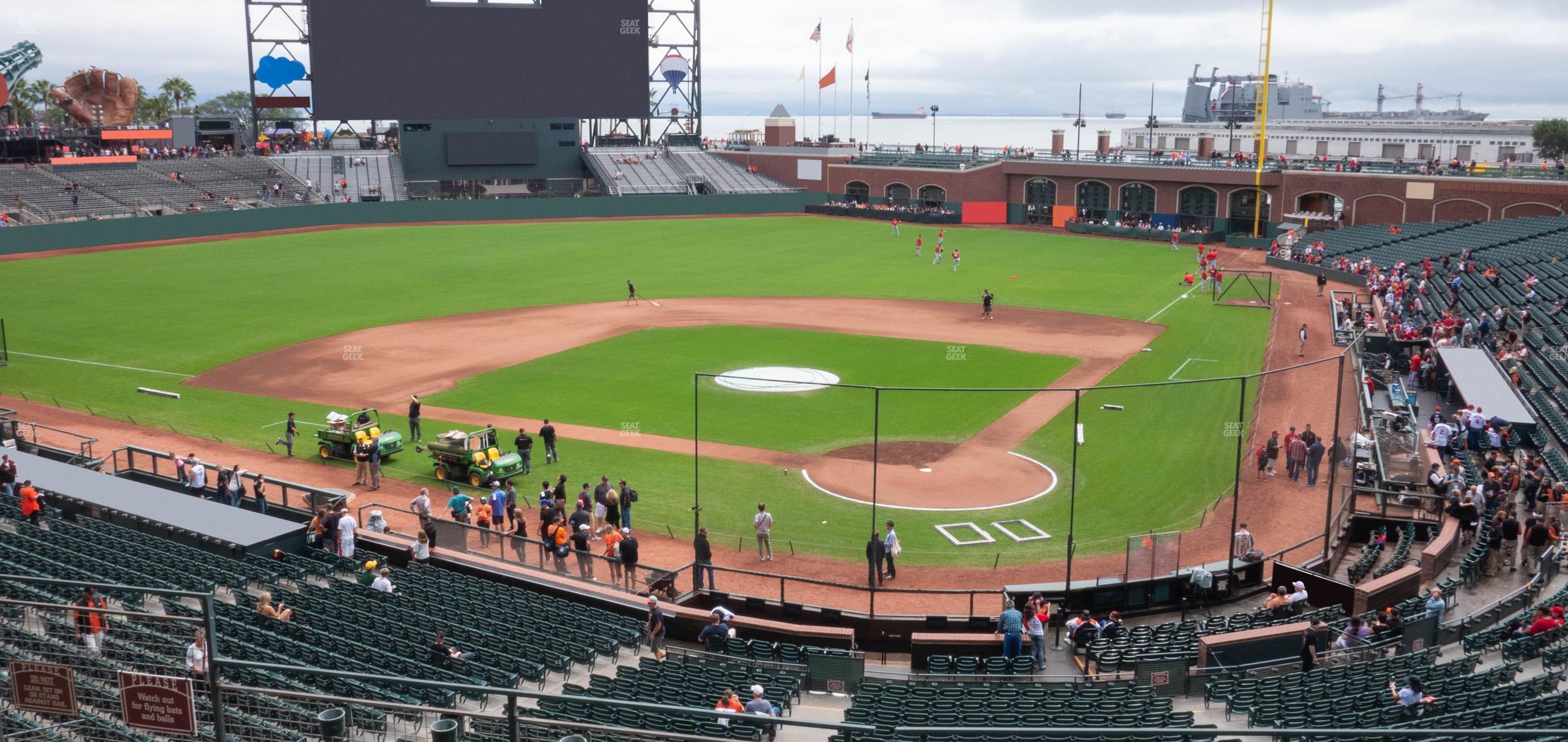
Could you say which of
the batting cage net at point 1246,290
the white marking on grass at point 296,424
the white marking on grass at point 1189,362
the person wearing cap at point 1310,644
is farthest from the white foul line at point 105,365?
the batting cage net at point 1246,290

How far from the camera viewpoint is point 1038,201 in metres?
86.6

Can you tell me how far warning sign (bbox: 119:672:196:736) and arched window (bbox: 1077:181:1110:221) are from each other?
80991 millimetres

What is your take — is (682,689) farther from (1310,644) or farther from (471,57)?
(471,57)

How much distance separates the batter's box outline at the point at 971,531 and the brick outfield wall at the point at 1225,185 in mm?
53484

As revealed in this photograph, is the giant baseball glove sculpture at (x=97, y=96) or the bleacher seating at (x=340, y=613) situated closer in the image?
the bleacher seating at (x=340, y=613)

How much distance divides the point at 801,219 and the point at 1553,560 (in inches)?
2820

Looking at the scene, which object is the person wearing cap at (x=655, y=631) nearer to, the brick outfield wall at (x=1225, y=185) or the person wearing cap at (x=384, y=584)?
the person wearing cap at (x=384, y=584)

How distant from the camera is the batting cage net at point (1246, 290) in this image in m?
51.8

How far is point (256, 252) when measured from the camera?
218 ft

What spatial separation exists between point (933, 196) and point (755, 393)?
59.0 meters

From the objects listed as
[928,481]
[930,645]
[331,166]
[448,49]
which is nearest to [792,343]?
[928,481]

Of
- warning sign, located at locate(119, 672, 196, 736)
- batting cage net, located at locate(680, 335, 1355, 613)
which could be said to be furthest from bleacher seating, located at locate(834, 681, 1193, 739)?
warning sign, located at locate(119, 672, 196, 736)

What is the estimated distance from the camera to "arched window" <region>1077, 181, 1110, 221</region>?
82938mm

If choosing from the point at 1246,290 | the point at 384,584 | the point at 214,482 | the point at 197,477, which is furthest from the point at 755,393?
the point at 1246,290
